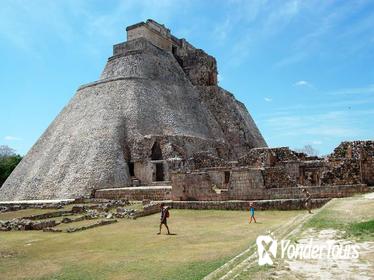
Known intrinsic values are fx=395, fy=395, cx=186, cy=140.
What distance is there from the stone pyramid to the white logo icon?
17.4 m

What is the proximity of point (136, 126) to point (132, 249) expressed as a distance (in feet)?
64.8

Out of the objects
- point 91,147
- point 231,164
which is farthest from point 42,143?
point 231,164

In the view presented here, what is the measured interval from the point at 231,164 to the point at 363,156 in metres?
10.2

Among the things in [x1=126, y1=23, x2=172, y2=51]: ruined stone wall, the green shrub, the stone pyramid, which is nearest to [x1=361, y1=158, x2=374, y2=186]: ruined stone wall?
the stone pyramid

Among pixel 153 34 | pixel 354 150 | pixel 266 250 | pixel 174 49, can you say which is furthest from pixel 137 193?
pixel 174 49

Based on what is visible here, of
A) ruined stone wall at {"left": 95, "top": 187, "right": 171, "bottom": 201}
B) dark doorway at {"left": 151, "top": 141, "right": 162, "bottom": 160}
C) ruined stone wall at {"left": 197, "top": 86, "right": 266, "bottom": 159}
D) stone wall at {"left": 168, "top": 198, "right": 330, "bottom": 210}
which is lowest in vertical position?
stone wall at {"left": 168, "top": 198, "right": 330, "bottom": 210}

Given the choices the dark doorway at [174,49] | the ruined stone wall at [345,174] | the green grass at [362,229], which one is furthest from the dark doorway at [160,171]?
the dark doorway at [174,49]

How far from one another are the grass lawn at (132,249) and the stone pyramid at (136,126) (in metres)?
11.6

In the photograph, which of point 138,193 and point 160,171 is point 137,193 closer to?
point 138,193

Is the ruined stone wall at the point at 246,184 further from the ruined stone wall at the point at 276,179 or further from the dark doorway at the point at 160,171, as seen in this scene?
the dark doorway at the point at 160,171

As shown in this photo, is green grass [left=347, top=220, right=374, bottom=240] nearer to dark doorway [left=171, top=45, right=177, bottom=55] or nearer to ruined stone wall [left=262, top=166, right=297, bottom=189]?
ruined stone wall [left=262, top=166, right=297, bottom=189]

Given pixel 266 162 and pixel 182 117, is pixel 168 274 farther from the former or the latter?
pixel 182 117

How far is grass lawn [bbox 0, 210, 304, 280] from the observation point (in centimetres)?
682

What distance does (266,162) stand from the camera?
22.6 meters
